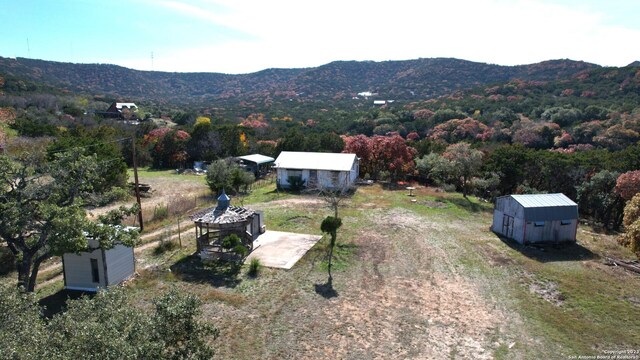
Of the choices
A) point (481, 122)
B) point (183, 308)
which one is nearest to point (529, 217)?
point (183, 308)

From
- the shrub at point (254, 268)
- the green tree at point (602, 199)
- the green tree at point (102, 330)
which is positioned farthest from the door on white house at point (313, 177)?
the green tree at point (102, 330)

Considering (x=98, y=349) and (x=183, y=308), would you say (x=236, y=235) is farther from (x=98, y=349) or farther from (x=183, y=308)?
(x=98, y=349)

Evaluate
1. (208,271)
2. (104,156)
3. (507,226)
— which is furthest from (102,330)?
(104,156)

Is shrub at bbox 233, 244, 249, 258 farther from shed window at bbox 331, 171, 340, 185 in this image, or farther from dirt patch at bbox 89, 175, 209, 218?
shed window at bbox 331, 171, 340, 185

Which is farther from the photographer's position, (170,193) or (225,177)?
(170,193)

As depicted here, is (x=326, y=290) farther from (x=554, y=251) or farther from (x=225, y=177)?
(x=225, y=177)

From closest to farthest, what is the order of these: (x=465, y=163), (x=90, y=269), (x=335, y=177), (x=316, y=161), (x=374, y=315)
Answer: (x=374, y=315) < (x=90, y=269) < (x=465, y=163) < (x=335, y=177) < (x=316, y=161)

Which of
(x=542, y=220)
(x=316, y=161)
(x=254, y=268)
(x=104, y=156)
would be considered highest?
(x=104, y=156)
